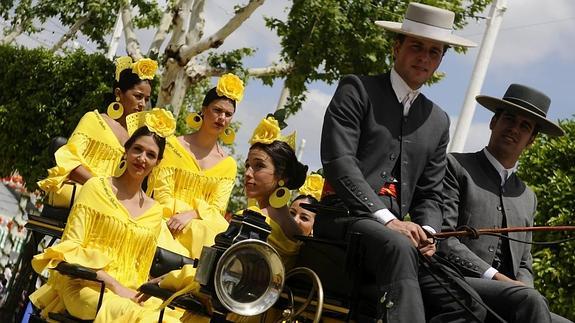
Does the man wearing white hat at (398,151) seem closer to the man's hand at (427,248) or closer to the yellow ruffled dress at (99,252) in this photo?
the man's hand at (427,248)

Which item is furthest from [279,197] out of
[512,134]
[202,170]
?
[202,170]

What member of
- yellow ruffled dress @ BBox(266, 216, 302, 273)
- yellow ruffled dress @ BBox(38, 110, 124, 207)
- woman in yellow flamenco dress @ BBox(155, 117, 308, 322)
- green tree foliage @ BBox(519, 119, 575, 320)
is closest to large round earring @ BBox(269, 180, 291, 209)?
woman in yellow flamenco dress @ BBox(155, 117, 308, 322)

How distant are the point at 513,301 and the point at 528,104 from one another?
1.38m

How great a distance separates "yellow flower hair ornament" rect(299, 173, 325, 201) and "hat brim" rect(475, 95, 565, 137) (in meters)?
1.83

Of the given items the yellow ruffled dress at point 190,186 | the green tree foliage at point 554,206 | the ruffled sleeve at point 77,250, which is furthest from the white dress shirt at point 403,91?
the green tree foliage at point 554,206

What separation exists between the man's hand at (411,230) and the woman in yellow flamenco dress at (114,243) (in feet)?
4.78

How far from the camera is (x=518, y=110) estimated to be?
5746 millimetres

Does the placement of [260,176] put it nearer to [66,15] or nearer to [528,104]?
[528,104]

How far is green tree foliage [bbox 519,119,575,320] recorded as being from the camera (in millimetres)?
9367

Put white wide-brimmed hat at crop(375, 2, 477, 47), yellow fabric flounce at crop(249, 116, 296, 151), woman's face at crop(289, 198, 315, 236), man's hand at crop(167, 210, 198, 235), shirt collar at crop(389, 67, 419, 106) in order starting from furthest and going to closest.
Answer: woman's face at crop(289, 198, 315, 236) → man's hand at crop(167, 210, 198, 235) → yellow fabric flounce at crop(249, 116, 296, 151) → shirt collar at crop(389, 67, 419, 106) → white wide-brimmed hat at crop(375, 2, 477, 47)

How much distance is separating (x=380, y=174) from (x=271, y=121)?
977 mm

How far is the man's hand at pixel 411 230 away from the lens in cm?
482

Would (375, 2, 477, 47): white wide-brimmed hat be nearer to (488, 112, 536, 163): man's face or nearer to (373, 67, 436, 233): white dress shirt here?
(373, 67, 436, 233): white dress shirt

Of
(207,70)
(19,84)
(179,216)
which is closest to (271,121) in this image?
(179,216)
